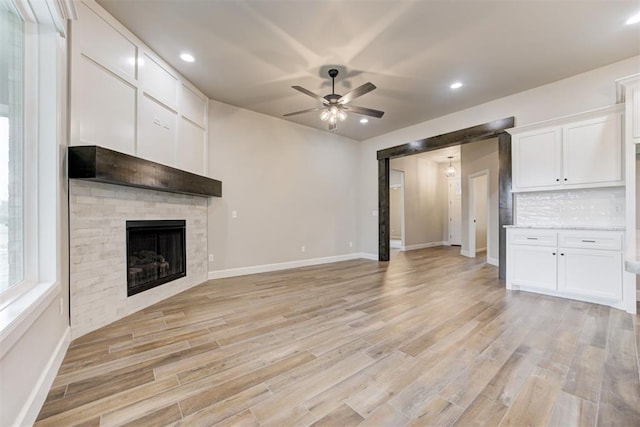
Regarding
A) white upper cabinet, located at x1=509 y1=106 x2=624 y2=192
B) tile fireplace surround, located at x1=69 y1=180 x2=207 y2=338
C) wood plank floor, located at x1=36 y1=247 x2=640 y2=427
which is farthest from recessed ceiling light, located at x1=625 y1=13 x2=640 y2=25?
tile fireplace surround, located at x1=69 y1=180 x2=207 y2=338

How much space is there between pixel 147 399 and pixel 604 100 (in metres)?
5.61

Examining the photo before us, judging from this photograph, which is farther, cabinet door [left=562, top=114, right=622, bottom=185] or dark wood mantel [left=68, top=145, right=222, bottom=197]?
cabinet door [left=562, top=114, right=622, bottom=185]

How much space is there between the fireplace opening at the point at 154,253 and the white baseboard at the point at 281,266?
762 mm

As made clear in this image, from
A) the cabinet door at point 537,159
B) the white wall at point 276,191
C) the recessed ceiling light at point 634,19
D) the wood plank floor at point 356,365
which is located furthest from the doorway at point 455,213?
the recessed ceiling light at point 634,19

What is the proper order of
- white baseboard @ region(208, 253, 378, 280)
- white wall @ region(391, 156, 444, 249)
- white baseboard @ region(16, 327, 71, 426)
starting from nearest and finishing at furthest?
white baseboard @ region(16, 327, 71, 426) → white baseboard @ region(208, 253, 378, 280) → white wall @ region(391, 156, 444, 249)

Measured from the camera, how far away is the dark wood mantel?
2158 millimetres

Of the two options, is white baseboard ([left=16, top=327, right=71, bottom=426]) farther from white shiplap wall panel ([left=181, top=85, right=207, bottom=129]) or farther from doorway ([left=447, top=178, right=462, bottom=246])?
doorway ([left=447, top=178, right=462, bottom=246])

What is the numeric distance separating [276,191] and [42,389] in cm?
399

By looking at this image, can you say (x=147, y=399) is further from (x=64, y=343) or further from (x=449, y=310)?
(x=449, y=310)

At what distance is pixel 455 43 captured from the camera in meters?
2.91

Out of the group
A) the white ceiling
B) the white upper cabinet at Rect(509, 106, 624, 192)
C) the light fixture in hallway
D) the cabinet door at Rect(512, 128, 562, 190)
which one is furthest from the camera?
the light fixture in hallway

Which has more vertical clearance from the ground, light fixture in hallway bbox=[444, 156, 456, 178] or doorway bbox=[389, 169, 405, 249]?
light fixture in hallway bbox=[444, 156, 456, 178]

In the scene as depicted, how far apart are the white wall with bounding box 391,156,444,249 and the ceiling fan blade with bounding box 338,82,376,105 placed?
510 centimetres

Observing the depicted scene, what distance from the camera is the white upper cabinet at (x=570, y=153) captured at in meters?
3.13
